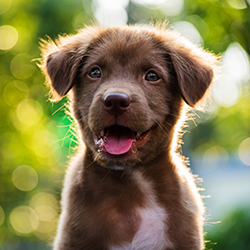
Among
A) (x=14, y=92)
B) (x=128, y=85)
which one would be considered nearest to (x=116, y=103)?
(x=128, y=85)

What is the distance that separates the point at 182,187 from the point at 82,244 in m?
1.18

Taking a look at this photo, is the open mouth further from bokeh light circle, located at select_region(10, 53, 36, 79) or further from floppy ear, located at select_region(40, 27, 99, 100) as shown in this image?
bokeh light circle, located at select_region(10, 53, 36, 79)

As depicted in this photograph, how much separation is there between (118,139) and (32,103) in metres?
9.01

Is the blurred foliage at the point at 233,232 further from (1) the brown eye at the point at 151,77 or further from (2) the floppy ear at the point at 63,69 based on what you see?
(2) the floppy ear at the point at 63,69

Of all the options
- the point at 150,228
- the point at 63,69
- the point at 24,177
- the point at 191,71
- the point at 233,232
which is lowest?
the point at 24,177

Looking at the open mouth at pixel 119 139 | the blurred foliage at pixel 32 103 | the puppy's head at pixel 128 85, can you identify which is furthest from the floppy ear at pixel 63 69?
the blurred foliage at pixel 32 103

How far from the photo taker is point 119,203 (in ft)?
10.7

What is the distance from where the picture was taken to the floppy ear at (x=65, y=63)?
3.52 metres

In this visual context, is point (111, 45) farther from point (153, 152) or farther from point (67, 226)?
point (67, 226)

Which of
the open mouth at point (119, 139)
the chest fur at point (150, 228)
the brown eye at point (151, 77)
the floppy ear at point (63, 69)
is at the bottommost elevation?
the chest fur at point (150, 228)

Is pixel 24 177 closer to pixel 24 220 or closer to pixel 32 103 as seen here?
pixel 24 220

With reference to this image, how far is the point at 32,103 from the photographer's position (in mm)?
11508

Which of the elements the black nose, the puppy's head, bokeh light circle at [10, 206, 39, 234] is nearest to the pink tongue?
the puppy's head

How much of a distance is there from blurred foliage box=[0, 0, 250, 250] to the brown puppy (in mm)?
8005
